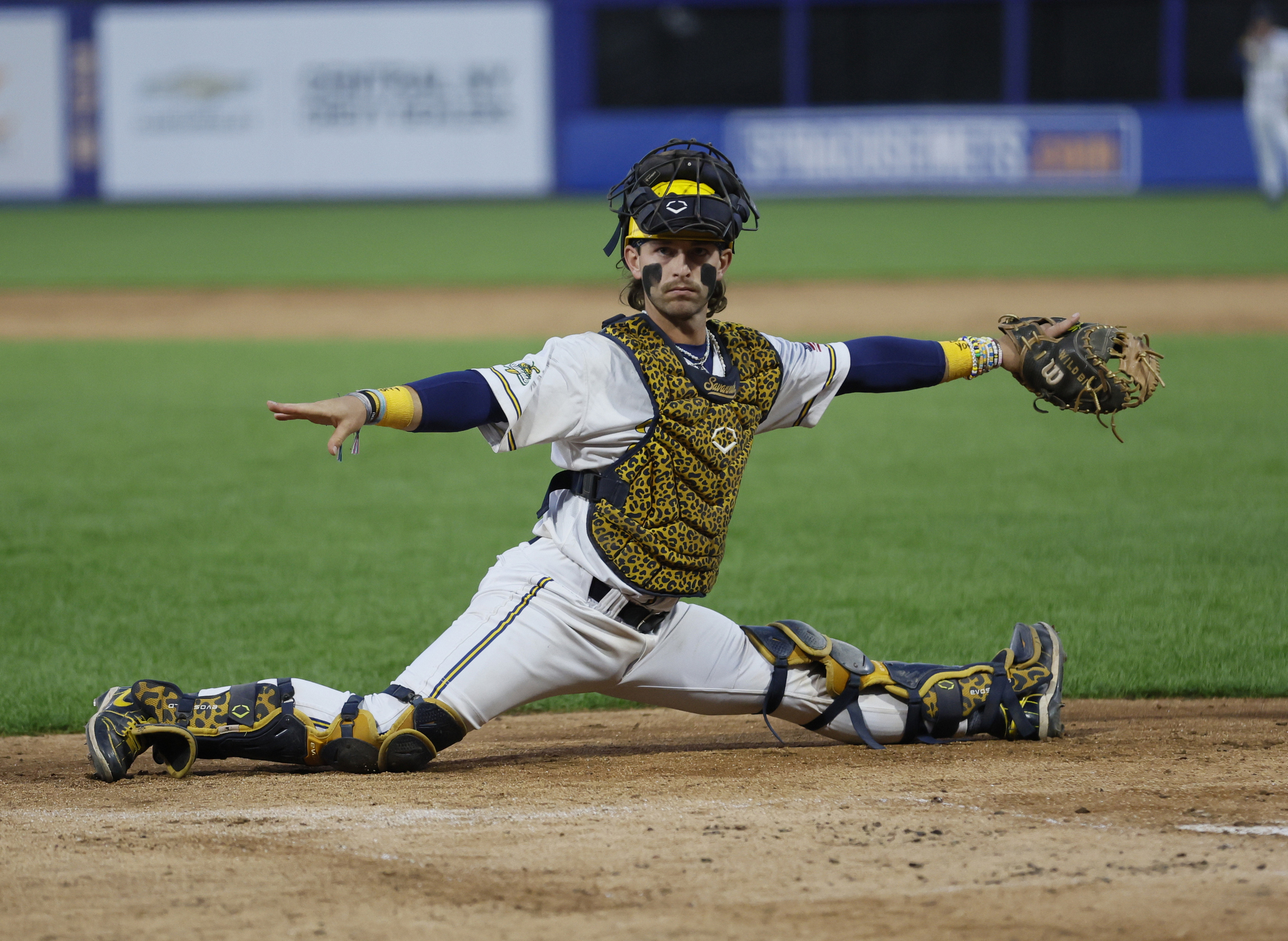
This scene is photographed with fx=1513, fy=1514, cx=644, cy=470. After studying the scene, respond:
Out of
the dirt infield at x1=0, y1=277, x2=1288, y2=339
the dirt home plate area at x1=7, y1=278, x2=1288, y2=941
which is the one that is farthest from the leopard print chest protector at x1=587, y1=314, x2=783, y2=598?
the dirt infield at x1=0, y1=277, x2=1288, y2=339

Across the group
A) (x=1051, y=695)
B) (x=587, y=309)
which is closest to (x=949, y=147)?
(x=587, y=309)

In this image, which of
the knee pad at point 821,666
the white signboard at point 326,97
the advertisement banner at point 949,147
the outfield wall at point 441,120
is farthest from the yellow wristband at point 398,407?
the white signboard at point 326,97

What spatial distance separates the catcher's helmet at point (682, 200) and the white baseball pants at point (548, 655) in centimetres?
76

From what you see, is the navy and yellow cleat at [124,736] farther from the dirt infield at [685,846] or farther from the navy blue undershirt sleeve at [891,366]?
the navy blue undershirt sleeve at [891,366]

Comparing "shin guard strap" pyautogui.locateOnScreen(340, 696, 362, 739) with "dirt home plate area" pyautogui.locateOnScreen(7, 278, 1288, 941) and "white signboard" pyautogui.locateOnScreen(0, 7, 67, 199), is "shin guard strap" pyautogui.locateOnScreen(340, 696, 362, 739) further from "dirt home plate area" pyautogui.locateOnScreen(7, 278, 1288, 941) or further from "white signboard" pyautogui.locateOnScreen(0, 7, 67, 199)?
"white signboard" pyautogui.locateOnScreen(0, 7, 67, 199)

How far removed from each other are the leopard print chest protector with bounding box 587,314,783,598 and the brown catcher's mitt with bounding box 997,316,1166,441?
0.76m

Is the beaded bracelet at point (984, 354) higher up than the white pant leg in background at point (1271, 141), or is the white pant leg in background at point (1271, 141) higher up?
the white pant leg in background at point (1271, 141)

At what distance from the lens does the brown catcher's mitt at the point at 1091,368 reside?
3.57 meters

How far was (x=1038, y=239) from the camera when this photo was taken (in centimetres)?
1772

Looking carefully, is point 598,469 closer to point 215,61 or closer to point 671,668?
point 671,668

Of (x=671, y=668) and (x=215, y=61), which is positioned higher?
(x=215, y=61)

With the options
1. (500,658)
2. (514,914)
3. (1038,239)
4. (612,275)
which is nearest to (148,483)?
(500,658)

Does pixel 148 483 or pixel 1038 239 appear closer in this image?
pixel 148 483

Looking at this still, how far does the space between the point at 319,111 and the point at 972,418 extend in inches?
Answer: 669
